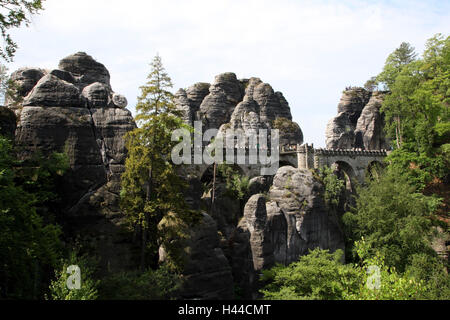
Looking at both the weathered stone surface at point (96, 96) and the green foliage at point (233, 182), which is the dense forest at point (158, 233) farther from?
the weathered stone surface at point (96, 96)

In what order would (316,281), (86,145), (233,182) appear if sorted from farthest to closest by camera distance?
(233,182) → (86,145) → (316,281)

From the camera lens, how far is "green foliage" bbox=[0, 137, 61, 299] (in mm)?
11961

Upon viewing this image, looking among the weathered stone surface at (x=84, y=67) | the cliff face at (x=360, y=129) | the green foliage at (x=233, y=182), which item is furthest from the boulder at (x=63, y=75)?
the cliff face at (x=360, y=129)

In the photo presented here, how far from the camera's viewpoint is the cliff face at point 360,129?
50.2 metres

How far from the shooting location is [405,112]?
40.8 metres

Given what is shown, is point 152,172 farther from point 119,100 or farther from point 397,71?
point 397,71

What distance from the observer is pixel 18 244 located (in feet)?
39.8

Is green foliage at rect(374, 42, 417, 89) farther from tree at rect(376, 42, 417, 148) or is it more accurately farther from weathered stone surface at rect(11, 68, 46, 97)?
weathered stone surface at rect(11, 68, 46, 97)

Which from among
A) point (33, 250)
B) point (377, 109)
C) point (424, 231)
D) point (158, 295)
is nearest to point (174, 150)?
point (158, 295)

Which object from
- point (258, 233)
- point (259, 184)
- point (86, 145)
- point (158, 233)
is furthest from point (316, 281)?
point (86, 145)

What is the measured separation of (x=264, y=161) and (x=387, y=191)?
1218 centimetres

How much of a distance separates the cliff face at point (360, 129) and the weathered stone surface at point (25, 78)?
3889cm

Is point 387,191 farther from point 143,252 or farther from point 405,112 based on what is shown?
point 143,252

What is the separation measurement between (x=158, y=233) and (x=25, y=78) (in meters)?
15.9
